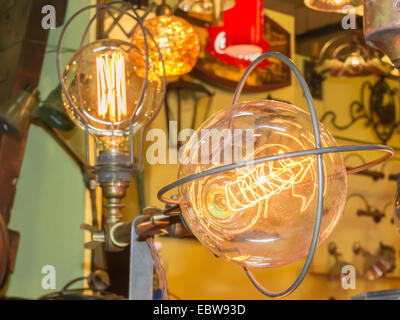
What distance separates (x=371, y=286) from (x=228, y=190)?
2082mm

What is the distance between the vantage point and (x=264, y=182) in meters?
0.60

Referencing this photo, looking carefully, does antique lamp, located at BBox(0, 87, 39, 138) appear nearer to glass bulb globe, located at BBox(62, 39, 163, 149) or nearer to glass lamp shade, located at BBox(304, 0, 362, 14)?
glass bulb globe, located at BBox(62, 39, 163, 149)

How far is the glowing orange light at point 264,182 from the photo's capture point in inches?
23.2

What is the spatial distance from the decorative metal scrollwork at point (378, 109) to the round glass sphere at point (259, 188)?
202cm

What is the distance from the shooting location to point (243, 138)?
1.97 ft

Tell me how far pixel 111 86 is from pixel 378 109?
183cm

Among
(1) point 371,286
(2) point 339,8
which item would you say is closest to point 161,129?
(2) point 339,8

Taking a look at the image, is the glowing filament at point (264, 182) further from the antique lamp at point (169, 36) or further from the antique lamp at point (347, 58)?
the antique lamp at point (347, 58)

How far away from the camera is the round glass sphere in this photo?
0.57m

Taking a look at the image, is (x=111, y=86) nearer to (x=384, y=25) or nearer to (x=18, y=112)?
(x=18, y=112)

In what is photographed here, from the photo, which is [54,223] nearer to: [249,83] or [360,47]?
[249,83]

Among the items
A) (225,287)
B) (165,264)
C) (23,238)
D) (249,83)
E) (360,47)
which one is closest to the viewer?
(23,238)

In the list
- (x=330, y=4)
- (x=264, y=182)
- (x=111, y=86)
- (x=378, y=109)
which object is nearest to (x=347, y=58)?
(x=378, y=109)

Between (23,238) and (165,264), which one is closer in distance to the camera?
(23,238)
